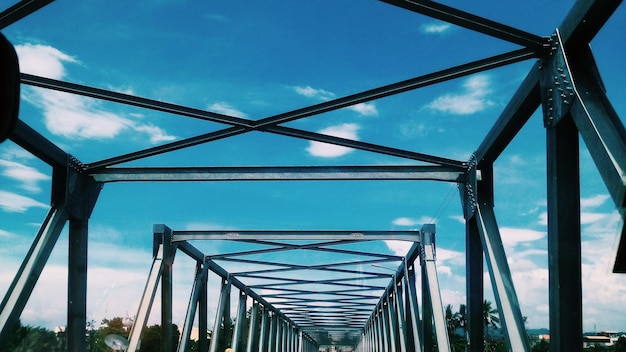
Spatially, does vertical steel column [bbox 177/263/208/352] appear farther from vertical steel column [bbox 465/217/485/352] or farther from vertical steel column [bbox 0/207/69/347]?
vertical steel column [bbox 465/217/485/352]

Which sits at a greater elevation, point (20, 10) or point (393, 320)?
point (393, 320)

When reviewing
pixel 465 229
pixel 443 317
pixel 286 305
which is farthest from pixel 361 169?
pixel 286 305

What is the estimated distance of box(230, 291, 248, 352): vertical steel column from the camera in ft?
80.6

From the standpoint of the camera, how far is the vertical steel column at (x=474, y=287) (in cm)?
1093

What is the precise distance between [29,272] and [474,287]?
6794 mm

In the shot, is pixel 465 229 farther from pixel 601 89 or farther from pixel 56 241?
pixel 56 241

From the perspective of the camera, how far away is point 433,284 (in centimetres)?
1469

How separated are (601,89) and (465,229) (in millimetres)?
5420

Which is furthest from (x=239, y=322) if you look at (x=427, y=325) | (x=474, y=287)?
(x=474, y=287)

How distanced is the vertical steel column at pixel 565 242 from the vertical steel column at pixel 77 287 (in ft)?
24.9

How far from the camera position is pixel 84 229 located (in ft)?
37.4

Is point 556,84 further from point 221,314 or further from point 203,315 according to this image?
point 221,314

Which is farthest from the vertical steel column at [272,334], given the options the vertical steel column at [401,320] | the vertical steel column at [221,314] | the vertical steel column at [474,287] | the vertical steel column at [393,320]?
the vertical steel column at [474,287]

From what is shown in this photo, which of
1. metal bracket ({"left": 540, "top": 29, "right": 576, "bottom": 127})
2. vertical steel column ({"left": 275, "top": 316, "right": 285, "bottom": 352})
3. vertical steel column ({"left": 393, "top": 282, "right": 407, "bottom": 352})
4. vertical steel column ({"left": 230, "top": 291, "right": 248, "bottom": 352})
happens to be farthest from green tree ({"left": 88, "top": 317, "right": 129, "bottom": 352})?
vertical steel column ({"left": 275, "top": 316, "right": 285, "bottom": 352})
